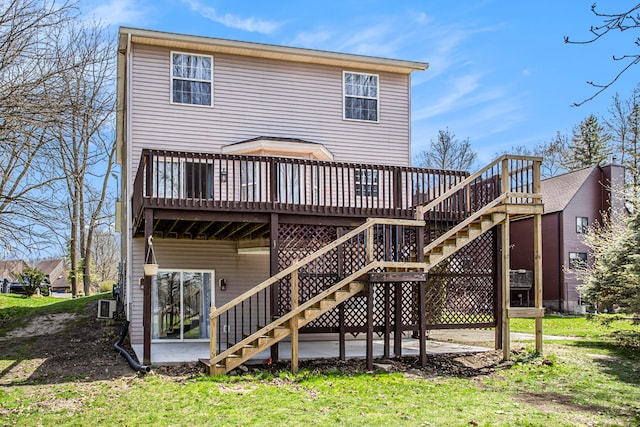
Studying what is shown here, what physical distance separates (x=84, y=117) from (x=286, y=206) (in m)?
4.00

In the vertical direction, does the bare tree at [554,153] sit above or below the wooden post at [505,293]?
above

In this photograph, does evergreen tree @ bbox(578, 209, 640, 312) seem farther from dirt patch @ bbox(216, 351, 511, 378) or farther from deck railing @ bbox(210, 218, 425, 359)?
deck railing @ bbox(210, 218, 425, 359)

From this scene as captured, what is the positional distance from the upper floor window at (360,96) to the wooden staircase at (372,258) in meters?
4.26

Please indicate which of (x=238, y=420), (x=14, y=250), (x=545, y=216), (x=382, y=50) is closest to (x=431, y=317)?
(x=238, y=420)

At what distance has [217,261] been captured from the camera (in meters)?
15.7

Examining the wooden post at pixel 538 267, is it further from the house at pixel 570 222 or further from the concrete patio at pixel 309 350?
the house at pixel 570 222

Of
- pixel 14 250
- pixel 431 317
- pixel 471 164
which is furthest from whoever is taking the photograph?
pixel 471 164

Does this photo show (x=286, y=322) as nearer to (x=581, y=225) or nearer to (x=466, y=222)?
(x=466, y=222)

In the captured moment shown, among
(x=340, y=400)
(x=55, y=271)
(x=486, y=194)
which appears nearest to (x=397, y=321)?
(x=486, y=194)

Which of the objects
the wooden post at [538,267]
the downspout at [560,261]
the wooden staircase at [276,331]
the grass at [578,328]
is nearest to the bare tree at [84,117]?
the wooden staircase at [276,331]

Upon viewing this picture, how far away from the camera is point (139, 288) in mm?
14672

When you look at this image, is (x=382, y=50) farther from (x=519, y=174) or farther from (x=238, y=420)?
(x=238, y=420)

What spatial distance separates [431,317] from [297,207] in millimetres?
3743

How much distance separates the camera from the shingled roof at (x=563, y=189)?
29.1 m
